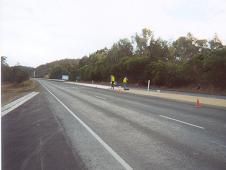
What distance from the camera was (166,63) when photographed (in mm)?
53531

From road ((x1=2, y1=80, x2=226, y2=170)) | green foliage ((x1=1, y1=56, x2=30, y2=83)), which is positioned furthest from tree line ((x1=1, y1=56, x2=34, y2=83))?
road ((x1=2, y1=80, x2=226, y2=170))

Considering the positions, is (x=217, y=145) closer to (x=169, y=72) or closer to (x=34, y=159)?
(x=34, y=159)

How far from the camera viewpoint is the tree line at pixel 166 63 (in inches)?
1588

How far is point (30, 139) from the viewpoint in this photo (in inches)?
338

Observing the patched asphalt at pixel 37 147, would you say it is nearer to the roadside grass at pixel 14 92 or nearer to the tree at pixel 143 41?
the roadside grass at pixel 14 92

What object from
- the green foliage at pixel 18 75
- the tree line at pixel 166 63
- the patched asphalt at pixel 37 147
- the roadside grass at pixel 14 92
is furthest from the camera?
the green foliage at pixel 18 75

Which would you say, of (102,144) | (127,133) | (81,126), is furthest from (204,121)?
(102,144)

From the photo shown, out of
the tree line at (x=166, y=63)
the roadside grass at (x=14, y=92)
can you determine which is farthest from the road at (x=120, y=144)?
the tree line at (x=166, y=63)

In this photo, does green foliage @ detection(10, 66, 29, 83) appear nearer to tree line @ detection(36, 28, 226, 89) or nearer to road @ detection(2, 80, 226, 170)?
tree line @ detection(36, 28, 226, 89)

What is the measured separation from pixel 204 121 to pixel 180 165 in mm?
6537

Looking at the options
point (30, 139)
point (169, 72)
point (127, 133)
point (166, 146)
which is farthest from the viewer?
point (169, 72)

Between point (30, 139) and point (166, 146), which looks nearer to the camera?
point (166, 146)

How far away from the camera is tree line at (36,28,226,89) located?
4033 cm

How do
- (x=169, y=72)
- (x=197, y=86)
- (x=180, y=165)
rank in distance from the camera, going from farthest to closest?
1. (x=169, y=72)
2. (x=197, y=86)
3. (x=180, y=165)
